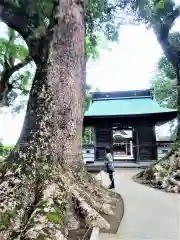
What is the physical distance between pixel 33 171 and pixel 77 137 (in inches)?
54.6

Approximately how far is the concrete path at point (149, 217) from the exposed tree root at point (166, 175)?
2.41 feet

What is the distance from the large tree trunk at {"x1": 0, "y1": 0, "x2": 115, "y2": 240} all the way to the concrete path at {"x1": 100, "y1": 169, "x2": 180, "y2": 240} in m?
0.52

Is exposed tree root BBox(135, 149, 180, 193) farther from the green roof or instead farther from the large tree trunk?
the green roof

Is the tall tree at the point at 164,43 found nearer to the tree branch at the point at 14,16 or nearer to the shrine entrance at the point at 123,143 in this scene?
the tree branch at the point at 14,16

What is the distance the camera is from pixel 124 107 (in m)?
18.2

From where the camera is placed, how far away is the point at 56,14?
267 inches

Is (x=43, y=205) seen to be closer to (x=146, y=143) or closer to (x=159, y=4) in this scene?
(x=159, y=4)

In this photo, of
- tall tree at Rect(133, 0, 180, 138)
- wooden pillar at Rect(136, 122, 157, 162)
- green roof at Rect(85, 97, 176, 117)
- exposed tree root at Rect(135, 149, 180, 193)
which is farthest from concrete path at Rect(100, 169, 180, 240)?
green roof at Rect(85, 97, 176, 117)

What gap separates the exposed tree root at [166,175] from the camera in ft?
30.0

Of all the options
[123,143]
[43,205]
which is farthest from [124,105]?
[123,143]

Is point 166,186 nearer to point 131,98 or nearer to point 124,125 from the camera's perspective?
point 124,125

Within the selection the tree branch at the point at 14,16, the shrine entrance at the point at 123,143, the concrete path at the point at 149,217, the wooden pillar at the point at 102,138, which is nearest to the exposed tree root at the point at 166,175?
the concrete path at the point at 149,217

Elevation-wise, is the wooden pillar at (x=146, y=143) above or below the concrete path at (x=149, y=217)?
above

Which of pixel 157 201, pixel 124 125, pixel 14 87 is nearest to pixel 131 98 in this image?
pixel 124 125
